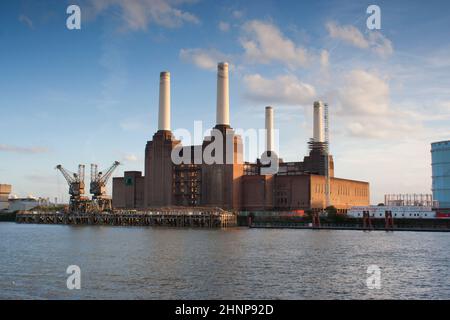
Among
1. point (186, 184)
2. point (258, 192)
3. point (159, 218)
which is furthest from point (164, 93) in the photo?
point (258, 192)

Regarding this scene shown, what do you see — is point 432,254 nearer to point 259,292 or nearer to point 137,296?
point 259,292

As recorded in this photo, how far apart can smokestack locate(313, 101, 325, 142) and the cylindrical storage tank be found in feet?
99.0

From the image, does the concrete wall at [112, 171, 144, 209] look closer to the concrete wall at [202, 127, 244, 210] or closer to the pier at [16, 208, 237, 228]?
the pier at [16, 208, 237, 228]

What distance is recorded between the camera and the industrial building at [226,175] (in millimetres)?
106312

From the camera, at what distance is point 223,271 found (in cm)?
3588

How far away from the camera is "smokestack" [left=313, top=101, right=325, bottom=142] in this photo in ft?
364

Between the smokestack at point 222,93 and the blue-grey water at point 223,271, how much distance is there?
50942 millimetres

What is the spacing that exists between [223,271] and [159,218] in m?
71.0

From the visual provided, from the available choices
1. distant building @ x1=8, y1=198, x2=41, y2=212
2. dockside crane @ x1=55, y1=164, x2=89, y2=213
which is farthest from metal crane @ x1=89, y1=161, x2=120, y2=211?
distant building @ x1=8, y1=198, x2=41, y2=212

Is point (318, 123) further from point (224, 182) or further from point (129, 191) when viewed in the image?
point (129, 191)

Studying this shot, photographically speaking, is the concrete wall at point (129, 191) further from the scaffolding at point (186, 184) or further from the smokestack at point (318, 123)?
the smokestack at point (318, 123)

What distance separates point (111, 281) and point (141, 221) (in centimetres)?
7804

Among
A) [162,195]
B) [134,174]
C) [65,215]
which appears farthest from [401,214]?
[65,215]

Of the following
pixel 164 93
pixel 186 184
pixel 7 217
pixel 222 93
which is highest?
pixel 164 93
